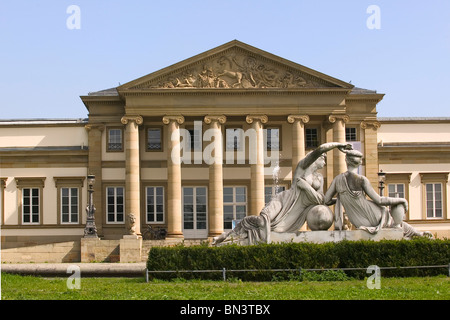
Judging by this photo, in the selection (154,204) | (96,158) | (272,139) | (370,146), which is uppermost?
(272,139)

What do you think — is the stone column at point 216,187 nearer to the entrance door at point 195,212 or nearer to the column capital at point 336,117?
the entrance door at point 195,212

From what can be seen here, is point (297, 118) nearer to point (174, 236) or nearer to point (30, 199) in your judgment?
point (174, 236)

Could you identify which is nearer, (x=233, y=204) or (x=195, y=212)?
(x=195, y=212)

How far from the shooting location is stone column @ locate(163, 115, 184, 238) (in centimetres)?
5319

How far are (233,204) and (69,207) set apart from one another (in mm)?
11662

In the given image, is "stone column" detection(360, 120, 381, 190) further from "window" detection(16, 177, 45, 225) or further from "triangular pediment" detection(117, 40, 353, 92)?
"window" detection(16, 177, 45, 225)

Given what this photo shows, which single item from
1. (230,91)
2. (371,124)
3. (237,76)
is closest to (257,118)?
(230,91)

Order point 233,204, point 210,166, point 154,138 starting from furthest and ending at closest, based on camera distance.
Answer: point 154,138, point 233,204, point 210,166

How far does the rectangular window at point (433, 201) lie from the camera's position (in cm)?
5759

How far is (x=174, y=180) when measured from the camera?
2103 inches

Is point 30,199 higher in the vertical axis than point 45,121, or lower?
lower

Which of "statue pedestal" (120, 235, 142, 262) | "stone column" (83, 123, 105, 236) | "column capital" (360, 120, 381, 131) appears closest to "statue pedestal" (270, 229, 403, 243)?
"statue pedestal" (120, 235, 142, 262)

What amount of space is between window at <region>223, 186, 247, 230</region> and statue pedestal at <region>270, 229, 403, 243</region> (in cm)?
3238
